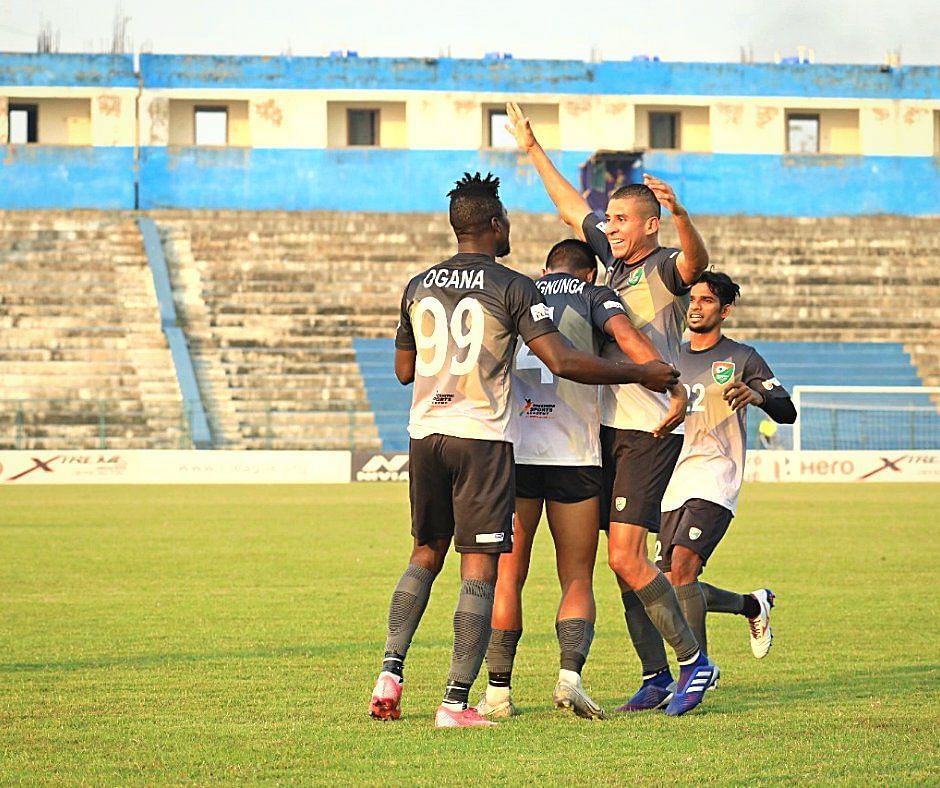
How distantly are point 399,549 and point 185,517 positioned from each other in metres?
5.58

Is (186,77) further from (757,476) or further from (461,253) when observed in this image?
(461,253)

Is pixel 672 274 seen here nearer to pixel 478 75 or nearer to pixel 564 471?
pixel 564 471

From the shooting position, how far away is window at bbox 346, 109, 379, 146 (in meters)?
47.5

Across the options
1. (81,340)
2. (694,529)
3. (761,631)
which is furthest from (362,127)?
(694,529)

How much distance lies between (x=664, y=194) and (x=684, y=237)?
20 cm

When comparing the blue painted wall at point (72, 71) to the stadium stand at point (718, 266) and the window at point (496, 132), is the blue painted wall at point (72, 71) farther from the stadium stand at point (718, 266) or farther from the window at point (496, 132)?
the window at point (496, 132)

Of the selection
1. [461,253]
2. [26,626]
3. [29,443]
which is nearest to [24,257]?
[29,443]

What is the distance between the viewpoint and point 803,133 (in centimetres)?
4903

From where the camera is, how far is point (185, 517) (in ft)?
68.7

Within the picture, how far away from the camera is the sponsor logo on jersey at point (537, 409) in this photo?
7129 mm

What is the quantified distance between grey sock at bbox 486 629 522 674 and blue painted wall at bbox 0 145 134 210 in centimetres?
4041

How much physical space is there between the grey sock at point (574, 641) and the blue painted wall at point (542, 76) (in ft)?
135

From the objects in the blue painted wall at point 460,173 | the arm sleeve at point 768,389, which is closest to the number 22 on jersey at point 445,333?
the arm sleeve at point 768,389

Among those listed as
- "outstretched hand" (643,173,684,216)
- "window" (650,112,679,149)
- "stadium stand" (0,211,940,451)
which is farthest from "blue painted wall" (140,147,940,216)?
"outstretched hand" (643,173,684,216)
